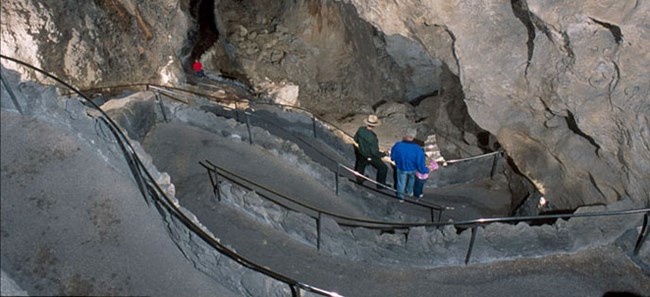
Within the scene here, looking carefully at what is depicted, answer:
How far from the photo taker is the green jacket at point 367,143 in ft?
29.2

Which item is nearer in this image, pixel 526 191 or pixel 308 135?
pixel 526 191

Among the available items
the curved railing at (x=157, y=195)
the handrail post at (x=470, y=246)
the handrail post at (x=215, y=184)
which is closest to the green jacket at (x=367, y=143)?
the handrail post at (x=215, y=184)

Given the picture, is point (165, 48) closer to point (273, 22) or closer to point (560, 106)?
point (273, 22)

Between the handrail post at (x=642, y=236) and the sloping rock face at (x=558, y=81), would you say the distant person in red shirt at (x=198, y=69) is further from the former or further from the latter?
the handrail post at (x=642, y=236)

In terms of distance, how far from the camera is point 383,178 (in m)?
9.66

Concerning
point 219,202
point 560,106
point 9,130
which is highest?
point 9,130

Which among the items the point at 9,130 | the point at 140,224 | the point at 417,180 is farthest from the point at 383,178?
the point at 9,130

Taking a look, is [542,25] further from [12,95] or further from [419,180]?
[12,95]

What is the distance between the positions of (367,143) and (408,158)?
Answer: 0.90 meters

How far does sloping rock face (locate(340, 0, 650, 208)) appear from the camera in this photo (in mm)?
6375

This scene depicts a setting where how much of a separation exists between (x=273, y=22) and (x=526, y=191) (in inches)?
583

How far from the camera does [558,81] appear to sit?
7.61m

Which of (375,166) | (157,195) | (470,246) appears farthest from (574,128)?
(157,195)

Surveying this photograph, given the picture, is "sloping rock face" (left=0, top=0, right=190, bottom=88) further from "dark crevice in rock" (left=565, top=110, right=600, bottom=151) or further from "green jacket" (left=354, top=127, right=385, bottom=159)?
"dark crevice in rock" (left=565, top=110, right=600, bottom=151)
